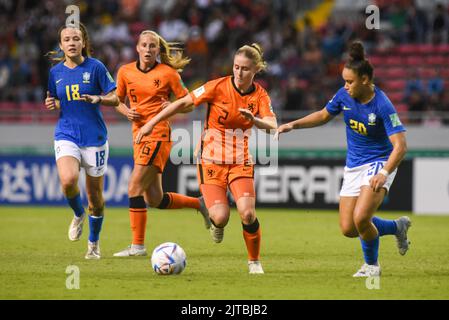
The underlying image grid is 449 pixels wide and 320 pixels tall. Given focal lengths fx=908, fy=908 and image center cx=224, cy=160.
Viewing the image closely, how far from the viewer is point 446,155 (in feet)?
56.4

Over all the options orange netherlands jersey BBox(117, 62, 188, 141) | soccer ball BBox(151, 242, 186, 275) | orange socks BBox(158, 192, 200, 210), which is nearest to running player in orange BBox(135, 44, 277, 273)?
soccer ball BBox(151, 242, 186, 275)

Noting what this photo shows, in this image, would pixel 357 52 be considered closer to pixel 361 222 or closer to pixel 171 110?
pixel 361 222

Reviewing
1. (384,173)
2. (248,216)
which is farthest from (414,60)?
(384,173)

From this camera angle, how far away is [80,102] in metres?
10.1

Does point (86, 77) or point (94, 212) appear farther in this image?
point (94, 212)

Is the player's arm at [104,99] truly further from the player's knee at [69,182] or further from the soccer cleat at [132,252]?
the soccer cleat at [132,252]

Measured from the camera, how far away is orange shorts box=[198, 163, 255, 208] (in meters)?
9.05

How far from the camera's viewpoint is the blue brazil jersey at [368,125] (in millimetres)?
8477

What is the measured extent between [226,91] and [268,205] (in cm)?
903

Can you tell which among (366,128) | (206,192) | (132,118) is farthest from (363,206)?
(132,118)

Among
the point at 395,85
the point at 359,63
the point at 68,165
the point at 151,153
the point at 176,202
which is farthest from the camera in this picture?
the point at 395,85

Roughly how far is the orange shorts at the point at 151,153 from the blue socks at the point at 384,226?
8.89 feet

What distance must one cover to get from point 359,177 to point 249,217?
1.14 m

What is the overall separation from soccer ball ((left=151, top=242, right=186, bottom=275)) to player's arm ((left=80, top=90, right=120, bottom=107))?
1.87 m
